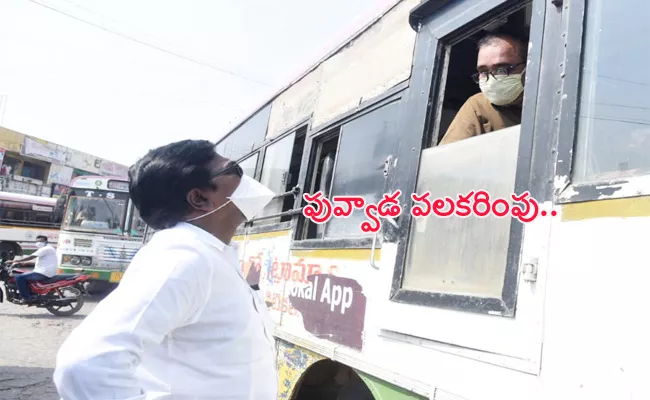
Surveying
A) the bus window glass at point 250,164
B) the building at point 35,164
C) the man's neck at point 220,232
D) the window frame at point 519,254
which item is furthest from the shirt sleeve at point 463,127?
the building at point 35,164

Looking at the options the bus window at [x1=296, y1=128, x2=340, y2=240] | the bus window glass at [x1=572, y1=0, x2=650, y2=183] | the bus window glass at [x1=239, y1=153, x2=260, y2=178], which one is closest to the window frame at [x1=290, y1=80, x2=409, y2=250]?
the bus window at [x1=296, y1=128, x2=340, y2=240]

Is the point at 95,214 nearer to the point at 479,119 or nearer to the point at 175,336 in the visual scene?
the point at 479,119

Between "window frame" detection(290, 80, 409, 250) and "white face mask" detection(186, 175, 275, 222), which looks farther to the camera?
"window frame" detection(290, 80, 409, 250)

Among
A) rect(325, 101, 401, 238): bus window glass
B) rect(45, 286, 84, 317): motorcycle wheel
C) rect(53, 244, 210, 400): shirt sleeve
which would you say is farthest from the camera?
rect(45, 286, 84, 317): motorcycle wheel

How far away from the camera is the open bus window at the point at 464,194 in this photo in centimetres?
173

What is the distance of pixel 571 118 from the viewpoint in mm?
1525

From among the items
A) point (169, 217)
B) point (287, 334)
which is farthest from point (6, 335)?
point (169, 217)

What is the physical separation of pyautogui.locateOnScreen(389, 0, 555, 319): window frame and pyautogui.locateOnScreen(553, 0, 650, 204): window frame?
55 mm

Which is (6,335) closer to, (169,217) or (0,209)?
(169,217)

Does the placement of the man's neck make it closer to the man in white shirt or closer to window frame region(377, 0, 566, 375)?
window frame region(377, 0, 566, 375)

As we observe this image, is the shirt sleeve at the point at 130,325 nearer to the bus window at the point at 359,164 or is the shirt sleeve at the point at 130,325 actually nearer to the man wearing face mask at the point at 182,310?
the man wearing face mask at the point at 182,310

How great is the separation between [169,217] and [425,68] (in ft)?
4.46

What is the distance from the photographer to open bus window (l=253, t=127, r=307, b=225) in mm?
3934

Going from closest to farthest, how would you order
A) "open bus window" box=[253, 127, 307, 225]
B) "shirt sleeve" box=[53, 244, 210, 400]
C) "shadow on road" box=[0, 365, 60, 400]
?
"shirt sleeve" box=[53, 244, 210, 400], "open bus window" box=[253, 127, 307, 225], "shadow on road" box=[0, 365, 60, 400]
